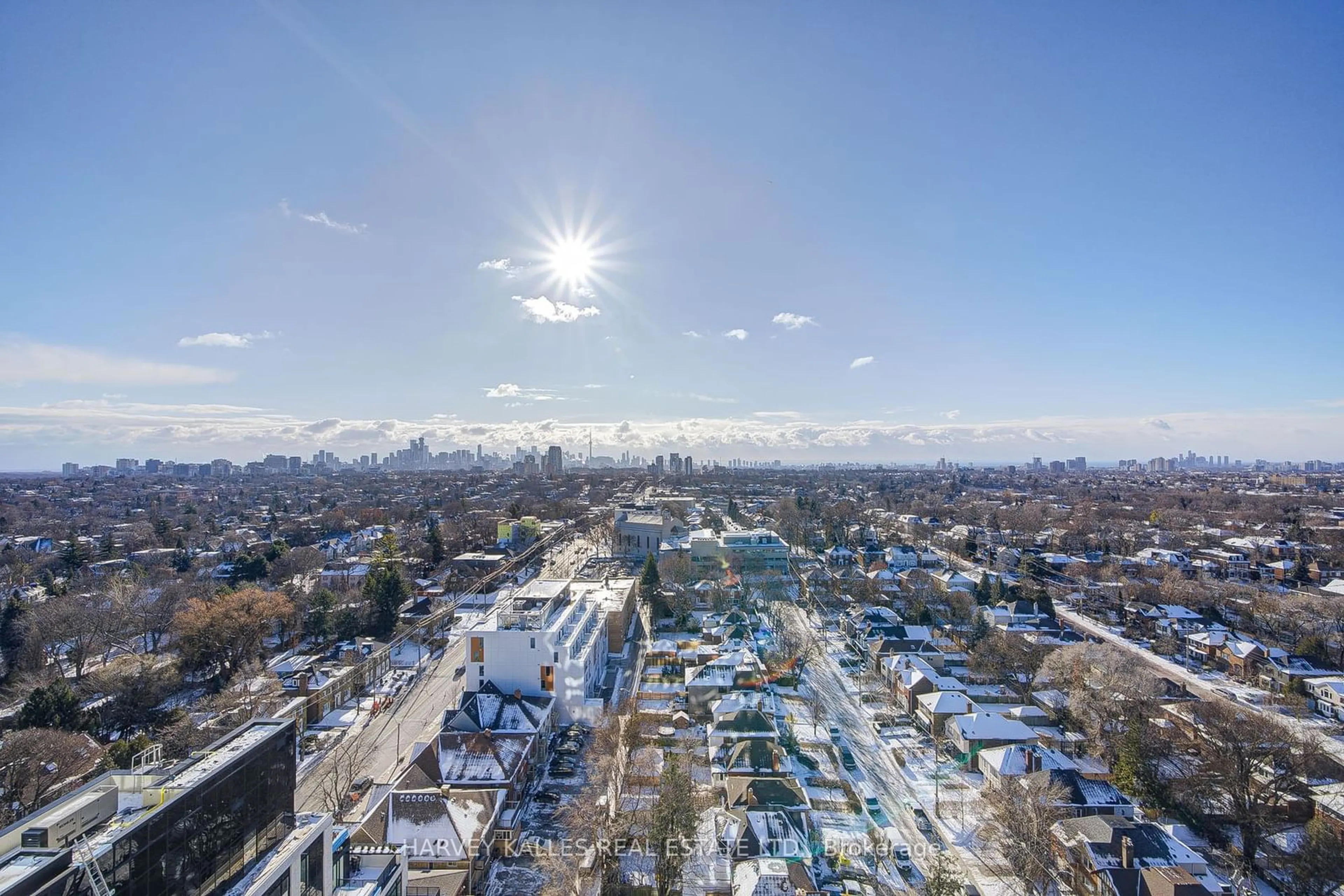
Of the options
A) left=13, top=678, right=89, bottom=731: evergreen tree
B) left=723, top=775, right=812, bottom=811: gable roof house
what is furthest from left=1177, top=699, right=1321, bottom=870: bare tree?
left=13, top=678, right=89, bottom=731: evergreen tree

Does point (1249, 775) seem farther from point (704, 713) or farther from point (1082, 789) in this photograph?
point (704, 713)

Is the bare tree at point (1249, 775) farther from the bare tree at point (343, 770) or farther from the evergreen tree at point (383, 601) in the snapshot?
the evergreen tree at point (383, 601)

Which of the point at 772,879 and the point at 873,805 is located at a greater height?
the point at 772,879

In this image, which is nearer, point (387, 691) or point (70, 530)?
point (387, 691)

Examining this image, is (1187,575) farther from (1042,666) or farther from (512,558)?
(512,558)

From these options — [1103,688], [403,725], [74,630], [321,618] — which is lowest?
[403,725]

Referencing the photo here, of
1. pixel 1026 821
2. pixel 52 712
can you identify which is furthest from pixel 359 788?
pixel 1026 821

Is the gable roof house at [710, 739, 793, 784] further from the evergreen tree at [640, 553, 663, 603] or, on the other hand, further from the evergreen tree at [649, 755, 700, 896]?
the evergreen tree at [640, 553, 663, 603]

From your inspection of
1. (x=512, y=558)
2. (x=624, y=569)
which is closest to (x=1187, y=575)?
(x=624, y=569)
